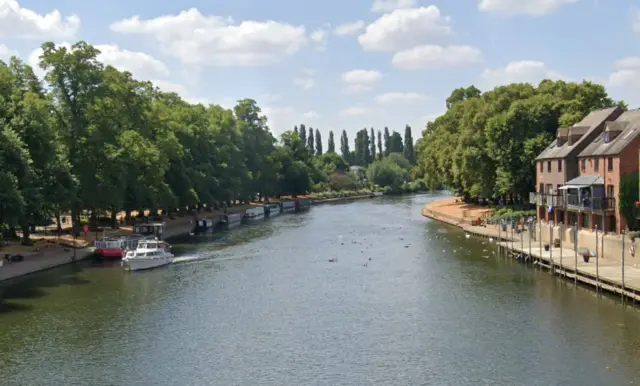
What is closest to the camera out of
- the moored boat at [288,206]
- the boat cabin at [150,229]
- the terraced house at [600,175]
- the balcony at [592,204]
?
the terraced house at [600,175]

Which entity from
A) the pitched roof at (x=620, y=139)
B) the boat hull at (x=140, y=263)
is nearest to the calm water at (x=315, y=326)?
the boat hull at (x=140, y=263)

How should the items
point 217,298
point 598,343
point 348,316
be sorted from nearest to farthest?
point 598,343 < point 348,316 < point 217,298

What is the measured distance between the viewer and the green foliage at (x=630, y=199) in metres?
62.8

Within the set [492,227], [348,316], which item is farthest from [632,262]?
[492,227]

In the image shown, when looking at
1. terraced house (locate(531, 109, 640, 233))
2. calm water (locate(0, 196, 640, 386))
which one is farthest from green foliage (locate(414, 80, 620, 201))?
calm water (locate(0, 196, 640, 386))

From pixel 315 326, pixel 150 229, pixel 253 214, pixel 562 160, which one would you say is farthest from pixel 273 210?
pixel 315 326

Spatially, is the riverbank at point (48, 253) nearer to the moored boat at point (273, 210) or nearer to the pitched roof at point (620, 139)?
the pitched roof at point (620, 139)

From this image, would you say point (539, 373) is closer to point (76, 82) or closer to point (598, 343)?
point (598, 343)

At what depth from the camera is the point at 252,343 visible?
135 feet

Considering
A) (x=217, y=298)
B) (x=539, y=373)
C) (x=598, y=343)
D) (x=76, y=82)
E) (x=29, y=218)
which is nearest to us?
(x=539, y=373)

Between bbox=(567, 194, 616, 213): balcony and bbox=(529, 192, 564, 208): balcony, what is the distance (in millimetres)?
3210

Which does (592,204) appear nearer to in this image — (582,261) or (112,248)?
(582,261)

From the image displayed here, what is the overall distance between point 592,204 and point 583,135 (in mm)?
11882

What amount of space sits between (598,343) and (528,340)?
3578 millimetres
